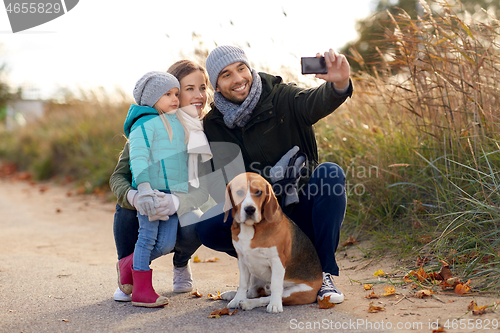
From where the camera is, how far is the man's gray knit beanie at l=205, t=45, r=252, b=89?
3301mm

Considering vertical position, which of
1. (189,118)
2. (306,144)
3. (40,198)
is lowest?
(40,198)

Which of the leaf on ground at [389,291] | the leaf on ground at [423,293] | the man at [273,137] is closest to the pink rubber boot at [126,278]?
the man at [273,137]

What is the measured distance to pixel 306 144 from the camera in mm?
3436

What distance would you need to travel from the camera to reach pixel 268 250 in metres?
2.78

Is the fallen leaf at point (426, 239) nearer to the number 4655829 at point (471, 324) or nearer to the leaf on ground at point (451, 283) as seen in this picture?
the leaf on ground at point (451, 283)

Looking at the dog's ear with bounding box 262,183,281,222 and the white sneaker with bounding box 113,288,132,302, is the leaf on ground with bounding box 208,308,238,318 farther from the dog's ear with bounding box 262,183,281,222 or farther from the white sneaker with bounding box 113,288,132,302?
the white sneaker with bounding box 113,288,132,302

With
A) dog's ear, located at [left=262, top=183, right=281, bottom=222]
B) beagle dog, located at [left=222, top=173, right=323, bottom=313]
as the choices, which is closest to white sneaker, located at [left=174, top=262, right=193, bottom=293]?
beagle dog, located at [left=222, top=173, right=323, bottom=313]

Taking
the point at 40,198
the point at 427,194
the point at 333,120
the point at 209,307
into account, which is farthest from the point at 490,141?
the point at 40,198

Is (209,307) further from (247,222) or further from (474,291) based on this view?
(474,291)

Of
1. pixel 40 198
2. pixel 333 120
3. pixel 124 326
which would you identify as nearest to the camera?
pixel 124 326

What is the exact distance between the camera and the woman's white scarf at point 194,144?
10.7ft

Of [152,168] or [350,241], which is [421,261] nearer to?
[350,241]

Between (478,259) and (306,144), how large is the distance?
58.1 inches

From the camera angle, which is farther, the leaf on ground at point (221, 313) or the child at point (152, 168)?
the child at point (152, 168)
